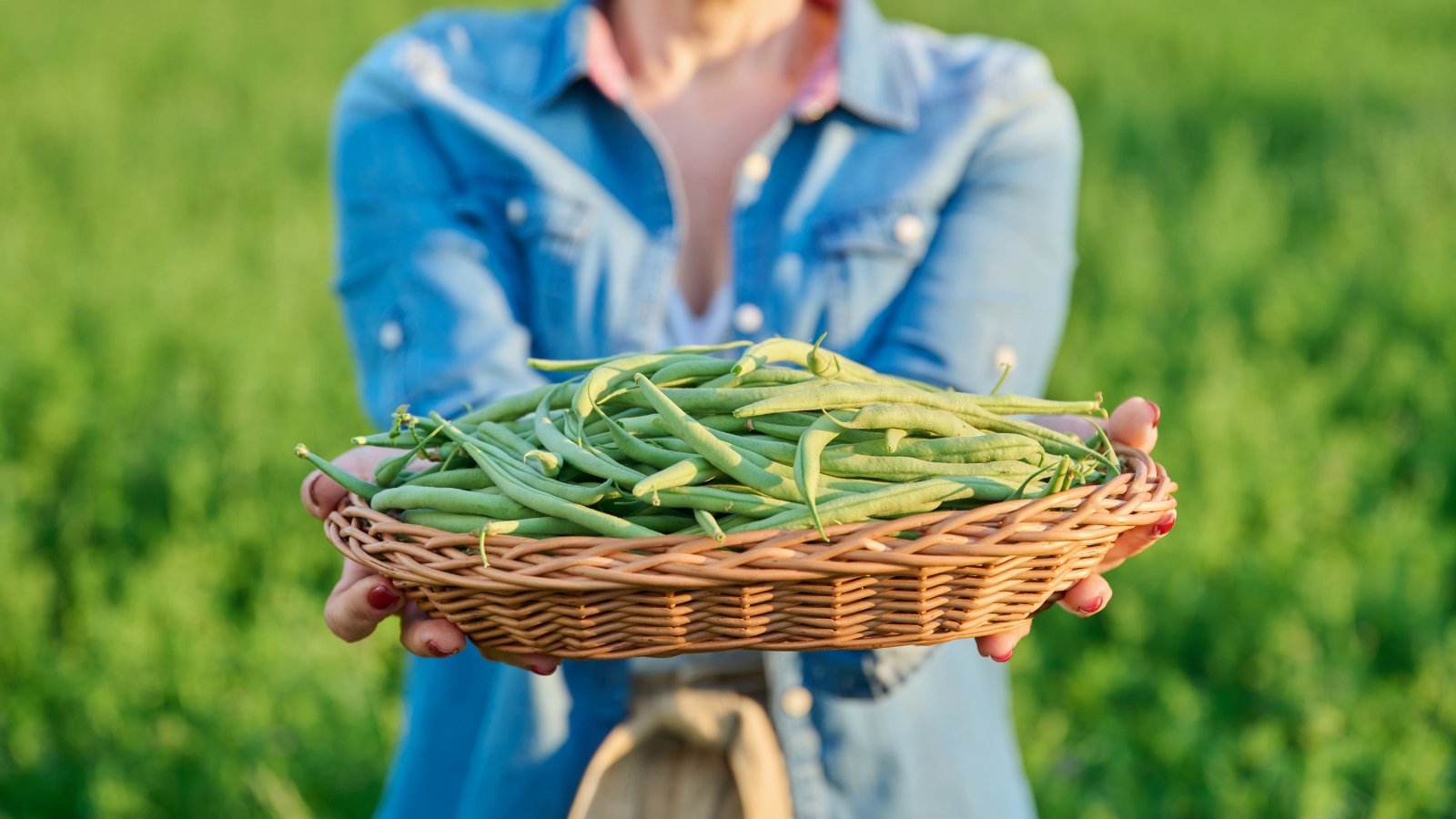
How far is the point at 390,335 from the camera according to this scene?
2428mm

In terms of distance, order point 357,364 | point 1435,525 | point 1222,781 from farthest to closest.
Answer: point 1435,525 → point 1222,781 → point 357,364

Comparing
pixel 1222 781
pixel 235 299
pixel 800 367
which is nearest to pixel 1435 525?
pixel 1222 781

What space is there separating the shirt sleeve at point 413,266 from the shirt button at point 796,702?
63cm

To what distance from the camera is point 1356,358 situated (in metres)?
5.52

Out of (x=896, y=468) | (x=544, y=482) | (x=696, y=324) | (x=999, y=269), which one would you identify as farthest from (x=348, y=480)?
(x=999, y=269)

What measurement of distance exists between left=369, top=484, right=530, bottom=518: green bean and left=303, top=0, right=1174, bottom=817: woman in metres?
0.49

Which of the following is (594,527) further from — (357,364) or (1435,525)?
(1435,525)

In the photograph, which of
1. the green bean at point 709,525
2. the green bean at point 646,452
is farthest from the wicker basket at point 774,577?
the green bean at point 646,452

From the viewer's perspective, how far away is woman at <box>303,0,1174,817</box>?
2.30 metres

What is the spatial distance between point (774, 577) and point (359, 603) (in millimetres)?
563

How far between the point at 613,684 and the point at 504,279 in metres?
0.72

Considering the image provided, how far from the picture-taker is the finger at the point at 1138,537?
1.81m

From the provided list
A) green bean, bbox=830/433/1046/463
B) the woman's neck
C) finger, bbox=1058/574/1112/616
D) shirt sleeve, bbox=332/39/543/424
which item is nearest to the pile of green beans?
green bean, bbox=830/433/1046/463

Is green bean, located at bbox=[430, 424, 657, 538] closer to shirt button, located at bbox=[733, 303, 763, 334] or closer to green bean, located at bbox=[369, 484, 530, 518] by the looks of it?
green bean, located at bbox=[369, 484, 530, 518]
